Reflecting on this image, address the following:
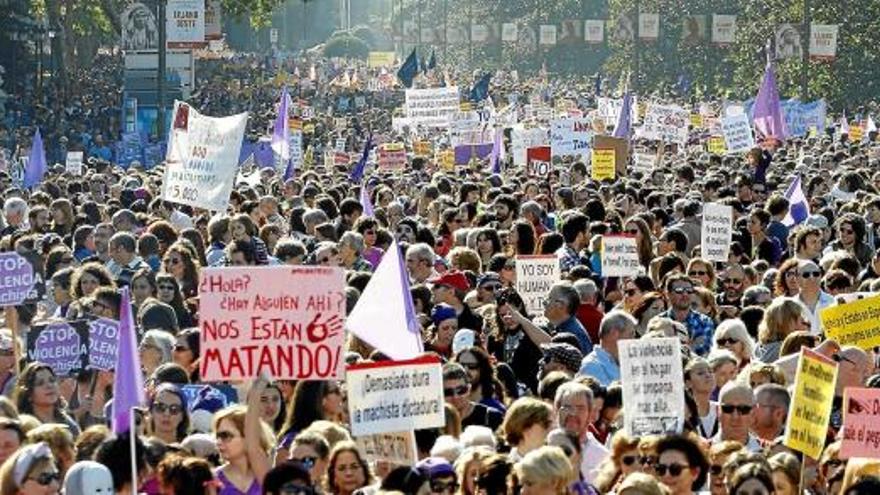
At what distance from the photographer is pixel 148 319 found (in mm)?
15281

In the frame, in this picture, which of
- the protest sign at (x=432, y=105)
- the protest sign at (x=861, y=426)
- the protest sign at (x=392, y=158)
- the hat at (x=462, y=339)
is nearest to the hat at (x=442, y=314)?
the hat at (x=462, y=339)

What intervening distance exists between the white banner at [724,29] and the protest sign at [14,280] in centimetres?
6777

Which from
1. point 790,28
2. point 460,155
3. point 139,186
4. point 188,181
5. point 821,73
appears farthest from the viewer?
point 821,73

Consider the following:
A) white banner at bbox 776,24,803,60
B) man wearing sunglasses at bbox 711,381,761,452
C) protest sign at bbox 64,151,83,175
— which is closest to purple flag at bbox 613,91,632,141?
protest sign at bbox 64,151,83,175

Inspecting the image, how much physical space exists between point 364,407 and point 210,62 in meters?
93.0

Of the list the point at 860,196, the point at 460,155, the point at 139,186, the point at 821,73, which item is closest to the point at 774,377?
the point at 860,196

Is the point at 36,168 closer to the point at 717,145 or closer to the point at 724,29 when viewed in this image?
the point at 717,145

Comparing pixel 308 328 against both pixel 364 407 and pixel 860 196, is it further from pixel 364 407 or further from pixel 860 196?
pixel 860 196

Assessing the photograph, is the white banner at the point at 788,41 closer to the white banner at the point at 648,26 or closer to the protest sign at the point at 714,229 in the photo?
the white banner at the point at 648,26

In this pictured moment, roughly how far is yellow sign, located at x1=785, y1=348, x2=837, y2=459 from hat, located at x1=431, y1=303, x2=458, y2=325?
394cm

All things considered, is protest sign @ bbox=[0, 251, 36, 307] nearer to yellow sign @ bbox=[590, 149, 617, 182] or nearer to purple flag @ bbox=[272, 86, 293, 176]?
yellow sign @ bbox=[590, 149, 617, 182]

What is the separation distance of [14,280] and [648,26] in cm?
7668

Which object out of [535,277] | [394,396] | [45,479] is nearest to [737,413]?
[394,396]

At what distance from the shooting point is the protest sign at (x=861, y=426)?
10797 mm
